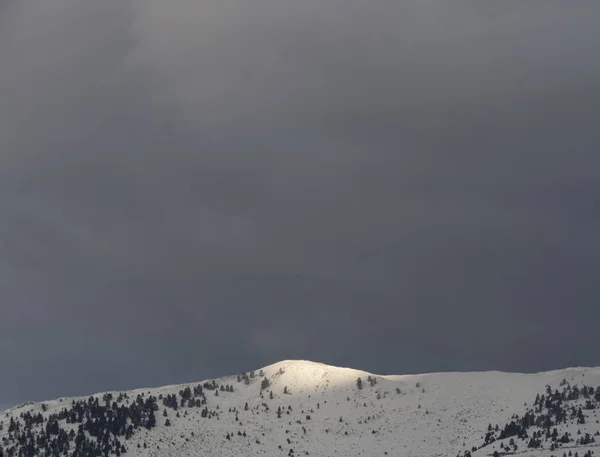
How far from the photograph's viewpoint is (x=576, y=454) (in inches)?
7530

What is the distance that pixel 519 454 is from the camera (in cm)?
19912

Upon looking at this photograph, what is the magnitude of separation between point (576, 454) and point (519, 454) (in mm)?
13648
